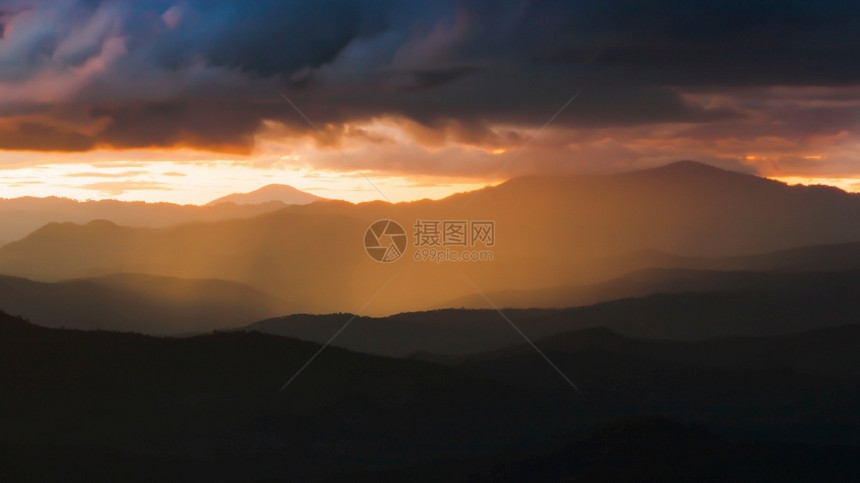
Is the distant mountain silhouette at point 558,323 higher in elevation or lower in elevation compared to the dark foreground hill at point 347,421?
higher

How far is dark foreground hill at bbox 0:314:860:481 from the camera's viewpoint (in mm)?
65000

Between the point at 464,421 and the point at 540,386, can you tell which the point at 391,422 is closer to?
the point at 464,421

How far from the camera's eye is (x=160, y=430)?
70750 mm

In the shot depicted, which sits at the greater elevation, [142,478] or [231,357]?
[231,357]

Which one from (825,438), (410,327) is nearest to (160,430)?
(825,438)

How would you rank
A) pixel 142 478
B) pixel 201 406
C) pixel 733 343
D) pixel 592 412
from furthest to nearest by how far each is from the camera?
pixel 733 343 < pixel 592 412 < pixel 201 406 < pixel 142 478

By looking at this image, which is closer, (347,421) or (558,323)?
(347,421)

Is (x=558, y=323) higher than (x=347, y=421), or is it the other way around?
(x=558, y=323)

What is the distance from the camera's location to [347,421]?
3179 inches

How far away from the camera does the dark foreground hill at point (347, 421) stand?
6500cm

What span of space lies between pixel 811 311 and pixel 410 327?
9776cm

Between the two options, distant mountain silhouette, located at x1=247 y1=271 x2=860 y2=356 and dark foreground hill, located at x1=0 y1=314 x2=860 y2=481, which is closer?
dark foreground hill, located at x1=0 y1=314 x2=860 y2=481

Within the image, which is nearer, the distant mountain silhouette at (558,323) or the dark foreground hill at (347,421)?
the dark foreground hill at (347,421)

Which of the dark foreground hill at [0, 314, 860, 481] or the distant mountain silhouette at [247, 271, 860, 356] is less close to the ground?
the distant mountain silhouette at [247, 271, 860, 356]
